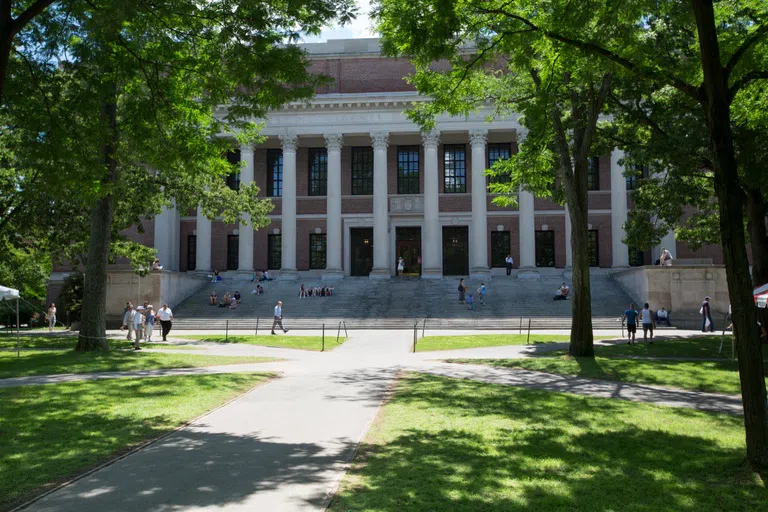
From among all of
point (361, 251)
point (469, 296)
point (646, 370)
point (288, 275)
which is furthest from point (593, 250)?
point (646, 370)

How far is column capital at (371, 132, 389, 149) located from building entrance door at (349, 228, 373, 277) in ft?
22.4

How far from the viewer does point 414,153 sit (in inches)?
1863

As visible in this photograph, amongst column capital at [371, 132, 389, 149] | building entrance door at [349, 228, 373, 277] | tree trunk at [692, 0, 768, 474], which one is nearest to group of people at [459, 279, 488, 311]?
building entrance door at [349, 228, 373, 277]

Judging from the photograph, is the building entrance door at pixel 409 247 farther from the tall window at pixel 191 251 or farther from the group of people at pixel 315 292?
the tall window at pixel 191 251

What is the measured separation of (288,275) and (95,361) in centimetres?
2601

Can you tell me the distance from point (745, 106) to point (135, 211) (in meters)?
20.2

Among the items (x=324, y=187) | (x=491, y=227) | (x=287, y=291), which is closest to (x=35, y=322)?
(x=287, y=291)

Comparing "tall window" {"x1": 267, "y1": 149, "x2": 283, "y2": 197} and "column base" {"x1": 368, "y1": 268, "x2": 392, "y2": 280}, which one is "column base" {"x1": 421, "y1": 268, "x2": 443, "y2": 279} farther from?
"tall window" {"x1": 267, "y1": 149, "x2": 283, "y2": 197}

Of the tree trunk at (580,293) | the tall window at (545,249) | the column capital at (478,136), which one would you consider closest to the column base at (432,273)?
the tall window at (545,249)

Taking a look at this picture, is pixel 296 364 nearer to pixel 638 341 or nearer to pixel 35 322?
pixel 638 341

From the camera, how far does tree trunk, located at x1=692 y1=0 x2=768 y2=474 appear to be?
19.9 ft

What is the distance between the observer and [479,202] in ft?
140

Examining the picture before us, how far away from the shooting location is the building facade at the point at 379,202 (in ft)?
140

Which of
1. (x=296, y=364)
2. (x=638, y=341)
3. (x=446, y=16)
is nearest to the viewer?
(x=446, y=16)
